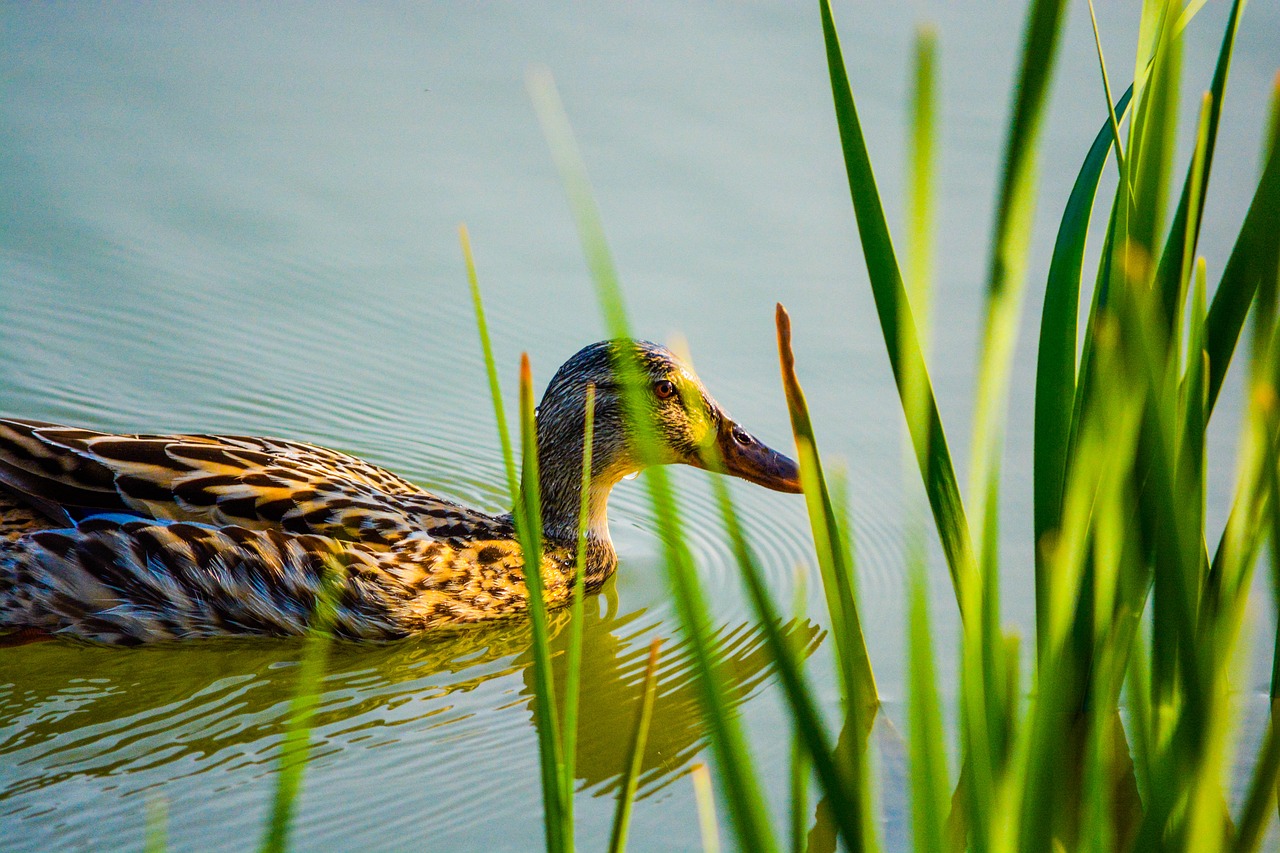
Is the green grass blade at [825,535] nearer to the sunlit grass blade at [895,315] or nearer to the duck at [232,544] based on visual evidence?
the sunlit grass blade at [895,315]

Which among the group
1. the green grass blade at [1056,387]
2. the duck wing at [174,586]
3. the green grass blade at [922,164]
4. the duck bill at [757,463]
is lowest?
the duck wing at [174,586]

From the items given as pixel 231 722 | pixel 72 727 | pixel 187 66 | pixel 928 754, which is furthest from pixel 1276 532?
pixel 187 66

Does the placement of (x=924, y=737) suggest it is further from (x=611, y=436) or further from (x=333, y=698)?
(x=611, y=436)

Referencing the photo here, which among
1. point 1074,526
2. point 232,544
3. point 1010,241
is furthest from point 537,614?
point 232,544

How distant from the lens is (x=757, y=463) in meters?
5.15

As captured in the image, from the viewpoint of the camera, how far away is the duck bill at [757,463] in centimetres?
514

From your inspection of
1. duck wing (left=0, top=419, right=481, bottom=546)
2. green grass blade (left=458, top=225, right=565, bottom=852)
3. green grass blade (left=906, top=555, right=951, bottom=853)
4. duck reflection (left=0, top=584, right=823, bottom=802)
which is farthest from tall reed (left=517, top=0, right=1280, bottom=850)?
duck wing (left=0, top=419, right=481, bottom=546)

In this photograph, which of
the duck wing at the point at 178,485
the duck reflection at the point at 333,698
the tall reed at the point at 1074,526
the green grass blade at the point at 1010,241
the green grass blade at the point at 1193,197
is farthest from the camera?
the duck wing at the point at 178,485

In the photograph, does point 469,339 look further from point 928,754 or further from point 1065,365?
point 928,754

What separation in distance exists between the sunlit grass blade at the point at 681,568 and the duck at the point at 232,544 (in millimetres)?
2720

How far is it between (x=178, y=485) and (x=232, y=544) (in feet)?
0.97

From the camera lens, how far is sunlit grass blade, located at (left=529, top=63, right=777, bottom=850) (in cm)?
143

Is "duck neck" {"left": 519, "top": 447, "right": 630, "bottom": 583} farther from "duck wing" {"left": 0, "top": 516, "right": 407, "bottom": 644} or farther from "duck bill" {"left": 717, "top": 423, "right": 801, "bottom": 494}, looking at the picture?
"duck wing" {"left": 0, "top": 516, "right": 407, "bottom": 644}

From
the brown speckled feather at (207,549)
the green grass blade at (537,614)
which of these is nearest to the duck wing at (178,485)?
the brown speckled feather at (207,549)
